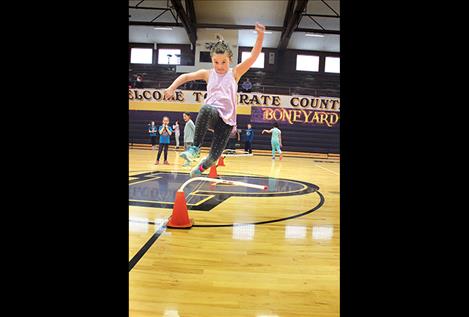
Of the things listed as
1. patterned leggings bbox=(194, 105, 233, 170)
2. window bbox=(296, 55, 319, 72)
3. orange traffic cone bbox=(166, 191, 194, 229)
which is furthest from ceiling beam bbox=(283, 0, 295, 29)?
orange traffic cone bbox=(166, 191, 194, 229)

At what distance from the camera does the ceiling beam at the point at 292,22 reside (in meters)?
12.2

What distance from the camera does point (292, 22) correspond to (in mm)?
13531

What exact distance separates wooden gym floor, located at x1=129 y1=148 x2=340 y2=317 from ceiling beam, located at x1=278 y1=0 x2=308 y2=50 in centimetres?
989

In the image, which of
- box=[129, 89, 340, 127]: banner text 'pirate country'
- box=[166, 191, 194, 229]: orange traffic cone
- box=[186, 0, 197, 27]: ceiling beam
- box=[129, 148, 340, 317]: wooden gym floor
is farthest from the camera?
box=[186, 0, 197, 27]: ceiling beam

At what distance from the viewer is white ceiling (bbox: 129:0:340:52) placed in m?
13.4

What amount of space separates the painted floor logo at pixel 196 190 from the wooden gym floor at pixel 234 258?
0.03 meters

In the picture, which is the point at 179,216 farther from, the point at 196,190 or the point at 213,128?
the point at 196,190

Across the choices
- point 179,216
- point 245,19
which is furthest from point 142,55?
point 179,216

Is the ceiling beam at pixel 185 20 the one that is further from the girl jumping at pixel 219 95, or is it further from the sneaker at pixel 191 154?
the sneaker at pixel 191 154

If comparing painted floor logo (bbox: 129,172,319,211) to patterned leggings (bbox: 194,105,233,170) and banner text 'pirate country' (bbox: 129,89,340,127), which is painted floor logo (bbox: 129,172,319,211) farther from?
banner text 'pirate country' (bbox: 129,89,340,127)
